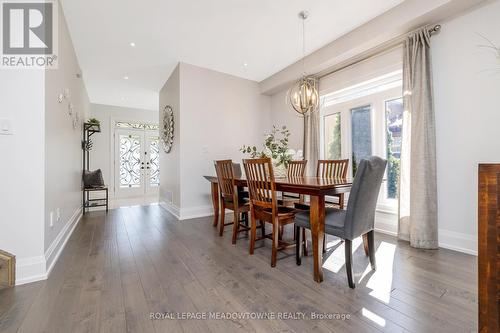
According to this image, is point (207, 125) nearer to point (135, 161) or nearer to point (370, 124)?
point (370, 124)

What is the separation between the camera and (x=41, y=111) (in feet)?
6.01

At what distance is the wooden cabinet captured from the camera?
0.70 meters

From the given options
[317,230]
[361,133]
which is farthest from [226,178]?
[361,133]

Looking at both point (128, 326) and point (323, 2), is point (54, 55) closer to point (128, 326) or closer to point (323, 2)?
point (128, 326)

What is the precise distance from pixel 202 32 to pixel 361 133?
2.77 metres

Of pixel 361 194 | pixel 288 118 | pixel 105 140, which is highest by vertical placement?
pixel 288 118

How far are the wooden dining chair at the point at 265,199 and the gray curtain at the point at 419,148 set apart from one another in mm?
1505

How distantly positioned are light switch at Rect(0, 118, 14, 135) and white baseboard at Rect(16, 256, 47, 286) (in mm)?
1006

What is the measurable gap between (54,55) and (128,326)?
8.50 ft

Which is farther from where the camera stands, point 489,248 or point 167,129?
point 167,129

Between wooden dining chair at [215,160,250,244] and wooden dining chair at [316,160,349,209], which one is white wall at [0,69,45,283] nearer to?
wooden dining chair at [215,160,250,244]

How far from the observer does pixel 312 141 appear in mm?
3965

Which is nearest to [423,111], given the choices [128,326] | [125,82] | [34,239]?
[128,326]

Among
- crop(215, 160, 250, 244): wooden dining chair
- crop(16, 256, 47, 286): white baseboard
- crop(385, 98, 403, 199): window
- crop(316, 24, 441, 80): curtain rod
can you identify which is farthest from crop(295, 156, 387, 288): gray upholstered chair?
crop(16, 256, 47, 286): white baseboard
